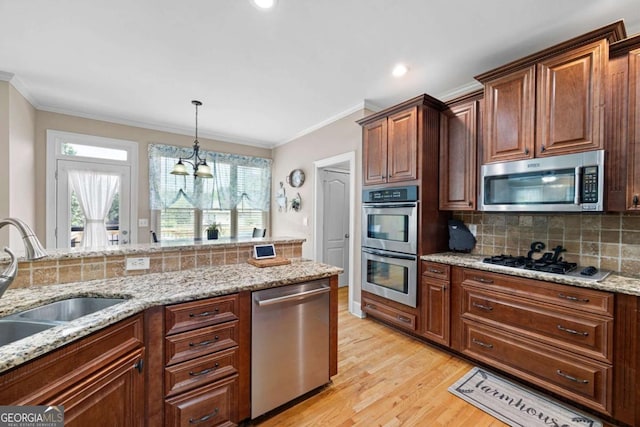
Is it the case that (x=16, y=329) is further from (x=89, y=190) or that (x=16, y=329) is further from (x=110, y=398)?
(x=89, y=190)

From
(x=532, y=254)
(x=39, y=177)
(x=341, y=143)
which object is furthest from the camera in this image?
(x=341, y=143)

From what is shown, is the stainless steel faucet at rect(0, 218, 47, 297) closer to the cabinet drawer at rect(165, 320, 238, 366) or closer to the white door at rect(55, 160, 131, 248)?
the cabinet drawer at rect(165, 320, 238, 366)

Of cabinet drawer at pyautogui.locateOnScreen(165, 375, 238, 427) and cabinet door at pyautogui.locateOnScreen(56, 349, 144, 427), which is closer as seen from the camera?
cabinet door at pyautogui.locateOnScreen(56, 349, 144, 427)

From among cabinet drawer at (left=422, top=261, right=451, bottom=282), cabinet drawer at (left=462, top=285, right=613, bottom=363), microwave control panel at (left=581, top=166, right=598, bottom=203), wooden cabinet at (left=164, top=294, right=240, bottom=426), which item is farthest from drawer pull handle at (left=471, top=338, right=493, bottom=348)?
wooden cabinet at (left=164, top=294, right=240, bottom=426)

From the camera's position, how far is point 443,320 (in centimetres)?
240

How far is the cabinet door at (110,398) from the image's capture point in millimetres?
950

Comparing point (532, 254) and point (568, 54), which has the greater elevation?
point (568, 54)

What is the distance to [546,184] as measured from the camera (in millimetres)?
1988

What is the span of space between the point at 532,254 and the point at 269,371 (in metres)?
2.44

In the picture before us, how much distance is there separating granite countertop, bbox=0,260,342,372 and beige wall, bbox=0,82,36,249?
7.05ft

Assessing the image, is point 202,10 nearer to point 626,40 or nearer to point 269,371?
point 269,371

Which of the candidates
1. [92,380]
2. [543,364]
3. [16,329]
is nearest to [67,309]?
[16,329]

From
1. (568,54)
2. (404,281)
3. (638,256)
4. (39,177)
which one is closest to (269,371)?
(404,281)

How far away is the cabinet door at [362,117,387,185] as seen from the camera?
295 centimetres
